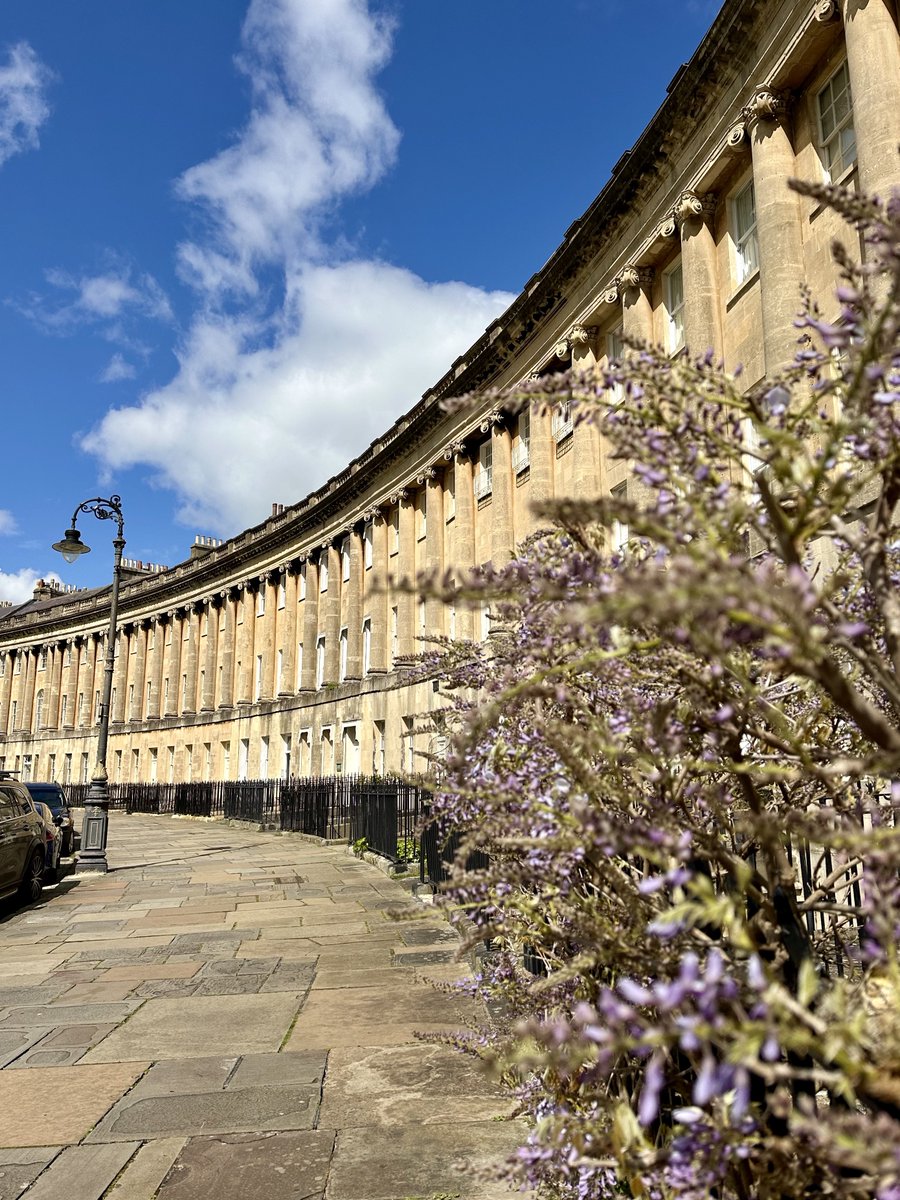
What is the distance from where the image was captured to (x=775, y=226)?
14.3 metres

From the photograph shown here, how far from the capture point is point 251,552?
155ft

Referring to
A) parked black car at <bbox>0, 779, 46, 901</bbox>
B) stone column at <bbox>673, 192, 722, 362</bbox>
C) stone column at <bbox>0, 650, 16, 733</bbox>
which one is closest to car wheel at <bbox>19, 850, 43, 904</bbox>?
parked black car at <bbox>0, 779, 46, 901</bbox>

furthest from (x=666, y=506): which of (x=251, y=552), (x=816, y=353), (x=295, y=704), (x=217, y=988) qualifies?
(x=251, y=552)

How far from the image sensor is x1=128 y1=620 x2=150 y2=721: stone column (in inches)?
2322

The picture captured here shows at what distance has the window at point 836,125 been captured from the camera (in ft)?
44.7

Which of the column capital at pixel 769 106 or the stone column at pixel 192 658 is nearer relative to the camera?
the column capital at pixel 769 106

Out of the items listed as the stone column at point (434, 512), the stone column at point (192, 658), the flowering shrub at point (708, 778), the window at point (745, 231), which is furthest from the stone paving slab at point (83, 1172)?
the stone column at point (192, 658)

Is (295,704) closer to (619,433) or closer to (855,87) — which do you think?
(855,87)

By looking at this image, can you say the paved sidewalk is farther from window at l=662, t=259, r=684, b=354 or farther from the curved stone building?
window at l=662, t=259, r=684, b=354

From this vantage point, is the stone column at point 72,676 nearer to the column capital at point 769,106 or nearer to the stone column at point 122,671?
the stone column at point 122,671

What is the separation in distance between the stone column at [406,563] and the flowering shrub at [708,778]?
92.9ft

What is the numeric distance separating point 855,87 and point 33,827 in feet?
51.8

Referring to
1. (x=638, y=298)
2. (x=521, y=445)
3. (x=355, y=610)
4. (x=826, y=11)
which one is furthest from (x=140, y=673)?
(x=826, y=11)

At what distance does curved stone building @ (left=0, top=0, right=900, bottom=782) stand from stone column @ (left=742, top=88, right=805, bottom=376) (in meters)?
0.04
